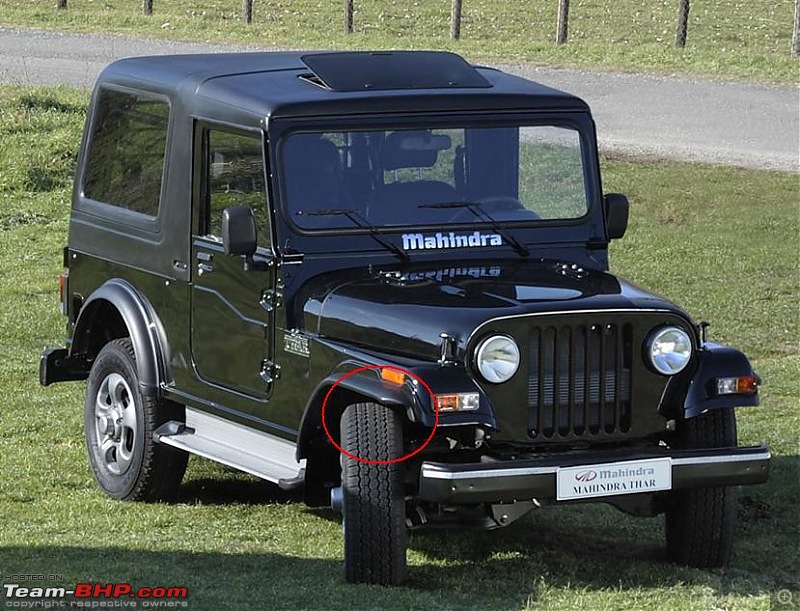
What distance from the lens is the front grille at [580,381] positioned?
6.82 m

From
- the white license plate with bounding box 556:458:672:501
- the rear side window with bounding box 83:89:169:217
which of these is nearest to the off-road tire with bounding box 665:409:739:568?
the white license plate with bounding box 556:458:672:501

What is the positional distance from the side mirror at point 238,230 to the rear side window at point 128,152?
1.20 metres

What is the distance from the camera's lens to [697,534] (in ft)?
24.1

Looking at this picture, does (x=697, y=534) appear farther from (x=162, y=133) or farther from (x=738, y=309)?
(x=738, y=309)

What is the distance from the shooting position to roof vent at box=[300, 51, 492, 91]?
7.85 m

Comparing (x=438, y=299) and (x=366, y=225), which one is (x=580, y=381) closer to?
(x=438, y=299)

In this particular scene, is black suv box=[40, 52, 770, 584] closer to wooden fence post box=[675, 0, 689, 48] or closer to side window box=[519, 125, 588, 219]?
side window box=[519, 125, 588, 219]

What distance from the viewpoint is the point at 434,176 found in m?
7.81

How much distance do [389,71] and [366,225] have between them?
818 mm

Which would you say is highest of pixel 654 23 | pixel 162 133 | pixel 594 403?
pixel 162 133

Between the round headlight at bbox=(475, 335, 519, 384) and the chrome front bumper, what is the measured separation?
→ 0.34 meters

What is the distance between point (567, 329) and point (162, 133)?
262 centimetres

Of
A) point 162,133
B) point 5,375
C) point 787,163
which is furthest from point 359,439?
point 787,163

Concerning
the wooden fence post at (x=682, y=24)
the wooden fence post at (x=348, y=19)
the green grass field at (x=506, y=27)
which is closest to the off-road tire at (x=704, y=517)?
the green grass field at (x=506, y=27)
